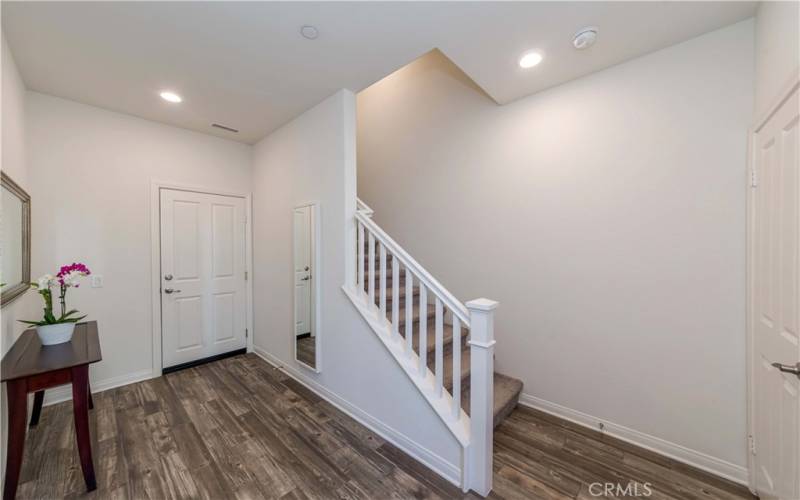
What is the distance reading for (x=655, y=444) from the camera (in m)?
1.92

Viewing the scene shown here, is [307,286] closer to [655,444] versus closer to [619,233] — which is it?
[619,233]

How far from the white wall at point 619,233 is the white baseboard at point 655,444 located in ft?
0.04

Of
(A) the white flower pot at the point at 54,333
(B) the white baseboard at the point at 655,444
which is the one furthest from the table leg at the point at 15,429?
(B) the white baseboard at the point at 655,444

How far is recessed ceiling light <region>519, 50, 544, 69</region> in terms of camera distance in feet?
6.34

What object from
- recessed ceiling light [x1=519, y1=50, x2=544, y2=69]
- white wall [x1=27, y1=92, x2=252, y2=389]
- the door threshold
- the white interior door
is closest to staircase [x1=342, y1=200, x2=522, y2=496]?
the white interior door

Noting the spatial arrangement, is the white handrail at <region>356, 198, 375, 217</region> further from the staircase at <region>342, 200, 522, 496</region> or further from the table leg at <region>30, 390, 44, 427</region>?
the table leg at <region>30, 390, 44, 427</region>

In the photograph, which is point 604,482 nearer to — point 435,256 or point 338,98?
point 435,256

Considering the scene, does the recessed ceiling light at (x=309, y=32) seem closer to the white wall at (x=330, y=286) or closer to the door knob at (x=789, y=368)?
the white wall at (x=330, y=286)

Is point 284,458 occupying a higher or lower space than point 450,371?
lower

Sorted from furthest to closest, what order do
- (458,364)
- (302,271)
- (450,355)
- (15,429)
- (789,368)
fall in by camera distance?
1. (302,271)
2. (450,355)
3. (458,364)
4. (15,429)
5. (789,368)

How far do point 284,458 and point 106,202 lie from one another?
2841 millimetres

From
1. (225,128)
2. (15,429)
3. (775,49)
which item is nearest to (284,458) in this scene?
(15,429)

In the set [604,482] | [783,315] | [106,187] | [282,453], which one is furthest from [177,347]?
[783,315]

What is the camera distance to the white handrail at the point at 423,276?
1.73 meters
